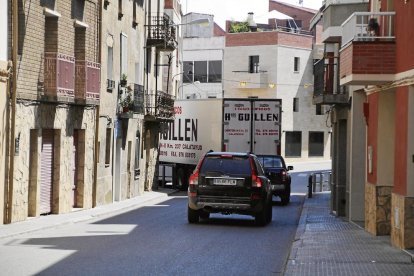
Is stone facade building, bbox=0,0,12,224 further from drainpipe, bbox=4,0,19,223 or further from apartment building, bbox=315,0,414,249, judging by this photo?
apartment building, bbox=315,0,414,249

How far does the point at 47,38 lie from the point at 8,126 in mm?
4632

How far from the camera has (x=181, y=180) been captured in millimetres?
45094

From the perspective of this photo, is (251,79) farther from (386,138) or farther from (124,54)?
(386,138)

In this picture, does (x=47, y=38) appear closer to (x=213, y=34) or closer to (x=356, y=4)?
(x=356, y=4)

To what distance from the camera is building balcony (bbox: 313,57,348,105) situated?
25.8m

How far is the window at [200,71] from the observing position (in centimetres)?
7888

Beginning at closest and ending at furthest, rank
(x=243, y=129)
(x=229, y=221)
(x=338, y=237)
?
(x=338, y=237) → (x=229, y=221) → (x=243, y=129)

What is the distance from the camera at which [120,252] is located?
16078 millimetres

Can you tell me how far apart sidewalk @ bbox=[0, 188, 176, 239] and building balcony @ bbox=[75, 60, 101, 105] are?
10.8ft

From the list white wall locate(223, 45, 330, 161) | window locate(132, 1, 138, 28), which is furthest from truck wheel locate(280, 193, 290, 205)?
white wall locate(223, 45, 330, 161)

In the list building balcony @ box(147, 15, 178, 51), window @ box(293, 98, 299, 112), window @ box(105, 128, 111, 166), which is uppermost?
building balcony @ box(147, 15, 178, 51)

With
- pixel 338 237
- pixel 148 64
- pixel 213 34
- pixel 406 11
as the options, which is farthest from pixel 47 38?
pixel 213 34

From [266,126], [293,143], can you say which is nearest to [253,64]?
[293,143]

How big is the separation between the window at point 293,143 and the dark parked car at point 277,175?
42.6 meters
